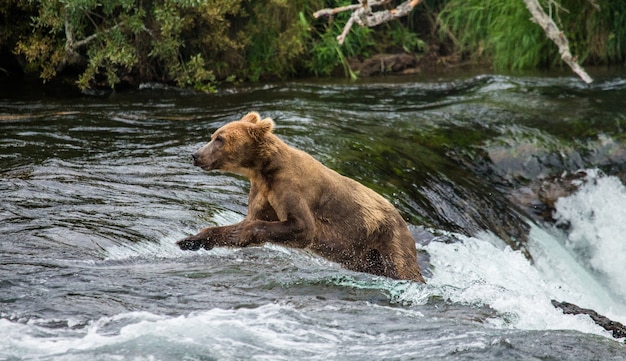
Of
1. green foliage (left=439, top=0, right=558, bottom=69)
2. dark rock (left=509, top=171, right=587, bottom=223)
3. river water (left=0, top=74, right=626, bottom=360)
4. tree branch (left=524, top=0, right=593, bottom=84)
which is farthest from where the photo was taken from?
green foliage (left=439, top=0, right=558, bottom=69)

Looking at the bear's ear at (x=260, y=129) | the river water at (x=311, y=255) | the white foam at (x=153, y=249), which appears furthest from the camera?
the bear's ear at (x=260, y=129)

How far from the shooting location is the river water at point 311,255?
491 centimetres

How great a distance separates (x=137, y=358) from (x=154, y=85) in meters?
9.50

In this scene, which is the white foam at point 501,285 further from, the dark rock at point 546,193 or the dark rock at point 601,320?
the dark rock at point 546,193

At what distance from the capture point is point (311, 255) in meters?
6.56

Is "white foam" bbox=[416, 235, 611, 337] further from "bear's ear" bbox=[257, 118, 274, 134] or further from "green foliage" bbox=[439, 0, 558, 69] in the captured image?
"green foliage" bbox=[439, 0, 558, 69]

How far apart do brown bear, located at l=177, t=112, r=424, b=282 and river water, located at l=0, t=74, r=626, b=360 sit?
22 centimetres

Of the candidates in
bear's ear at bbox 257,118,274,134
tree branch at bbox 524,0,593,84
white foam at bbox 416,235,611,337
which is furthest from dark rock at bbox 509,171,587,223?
bear's ear at bbox 257,118,274,134

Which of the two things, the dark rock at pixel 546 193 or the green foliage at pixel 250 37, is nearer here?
the dark rock at pixel 546 193

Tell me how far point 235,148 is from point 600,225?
A: 514 cm

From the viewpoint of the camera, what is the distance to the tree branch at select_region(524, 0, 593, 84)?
10.6 m

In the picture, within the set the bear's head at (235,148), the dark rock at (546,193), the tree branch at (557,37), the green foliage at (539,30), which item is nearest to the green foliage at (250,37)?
the green foliage at (539,30)

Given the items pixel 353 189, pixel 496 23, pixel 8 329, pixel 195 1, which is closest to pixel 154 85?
pixel 195 1

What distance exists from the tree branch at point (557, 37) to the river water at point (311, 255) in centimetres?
91
